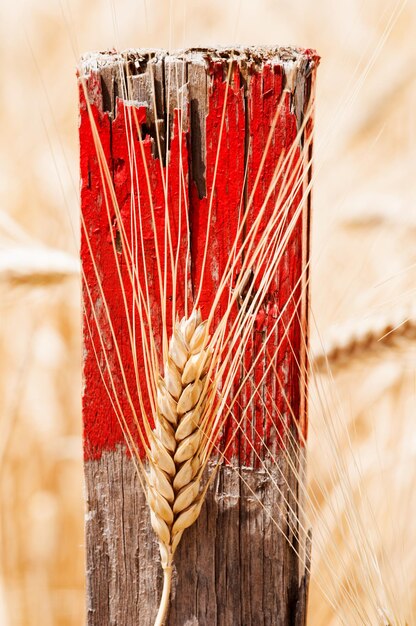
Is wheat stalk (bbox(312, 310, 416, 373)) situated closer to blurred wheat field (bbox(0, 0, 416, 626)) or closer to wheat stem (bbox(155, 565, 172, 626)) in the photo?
blurred wheat field (bbox(0, 0, 416, 626))

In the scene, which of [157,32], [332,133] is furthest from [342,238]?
[332,133]

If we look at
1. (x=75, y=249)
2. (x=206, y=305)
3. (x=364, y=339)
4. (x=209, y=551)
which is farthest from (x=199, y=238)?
(x=75, y=249)

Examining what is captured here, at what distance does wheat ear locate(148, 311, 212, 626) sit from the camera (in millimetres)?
647

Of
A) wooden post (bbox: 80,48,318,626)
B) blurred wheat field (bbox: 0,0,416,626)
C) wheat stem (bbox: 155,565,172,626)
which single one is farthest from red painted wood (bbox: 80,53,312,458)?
blurred wheat field (bbox: 0,0,416,626)

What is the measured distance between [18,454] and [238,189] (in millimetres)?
1103

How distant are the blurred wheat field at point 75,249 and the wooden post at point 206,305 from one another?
25.6 inches

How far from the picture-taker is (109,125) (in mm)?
672

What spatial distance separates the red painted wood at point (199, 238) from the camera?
2.16 feet

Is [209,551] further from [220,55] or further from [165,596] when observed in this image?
[220,55]

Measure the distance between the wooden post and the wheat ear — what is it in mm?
38

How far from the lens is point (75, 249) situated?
1.44 meters

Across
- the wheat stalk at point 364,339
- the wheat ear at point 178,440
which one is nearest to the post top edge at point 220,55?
the wheat ear at point 178,440

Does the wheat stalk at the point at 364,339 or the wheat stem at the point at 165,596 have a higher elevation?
the wheat stalk at the point at 364,339

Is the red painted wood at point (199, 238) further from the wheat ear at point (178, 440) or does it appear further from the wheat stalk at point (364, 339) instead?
the wheat stalk at point (364, 339)
